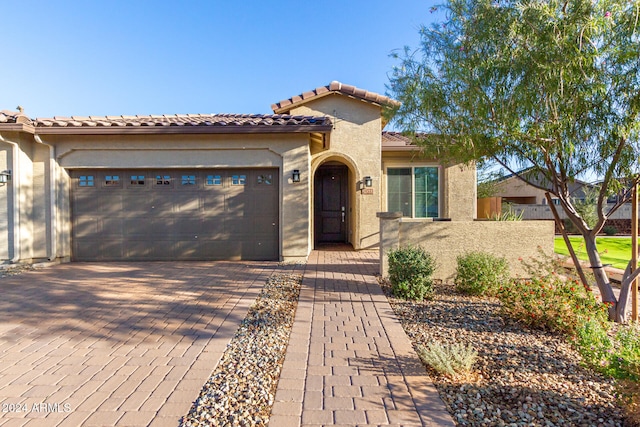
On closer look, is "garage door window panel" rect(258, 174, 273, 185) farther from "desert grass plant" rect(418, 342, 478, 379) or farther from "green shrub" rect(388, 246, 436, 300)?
"desert grass plant" rect(418, 342, 478, 379)

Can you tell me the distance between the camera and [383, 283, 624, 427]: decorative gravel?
8.31 feet

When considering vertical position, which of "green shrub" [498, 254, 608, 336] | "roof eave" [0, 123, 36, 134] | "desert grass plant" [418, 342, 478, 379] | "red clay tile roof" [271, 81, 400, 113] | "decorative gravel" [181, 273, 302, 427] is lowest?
"decorative gravel" [181, 273, 302, 427]

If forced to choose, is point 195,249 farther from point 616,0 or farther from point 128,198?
point 616,0

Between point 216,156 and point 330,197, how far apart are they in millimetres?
4870

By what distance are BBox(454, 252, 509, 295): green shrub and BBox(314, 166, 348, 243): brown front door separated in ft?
21.9

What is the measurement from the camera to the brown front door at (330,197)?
12.4m

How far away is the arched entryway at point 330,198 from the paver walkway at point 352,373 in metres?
7.02

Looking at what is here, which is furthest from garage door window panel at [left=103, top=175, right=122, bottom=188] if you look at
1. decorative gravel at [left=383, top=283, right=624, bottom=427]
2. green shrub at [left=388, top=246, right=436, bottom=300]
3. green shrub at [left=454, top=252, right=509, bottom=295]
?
green shrub at [left=454, top=252, right=509, bottom=295]

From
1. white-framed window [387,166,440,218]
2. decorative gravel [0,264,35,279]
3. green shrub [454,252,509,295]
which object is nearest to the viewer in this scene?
green shrub [454,252,509,295]

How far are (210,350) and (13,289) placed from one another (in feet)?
17.5

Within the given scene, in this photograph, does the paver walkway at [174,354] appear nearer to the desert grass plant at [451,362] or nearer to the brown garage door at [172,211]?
the desert grass plant at [451,362]

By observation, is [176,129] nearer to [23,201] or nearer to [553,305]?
[23,201]

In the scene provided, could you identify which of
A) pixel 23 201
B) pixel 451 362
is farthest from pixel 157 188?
pixel 451 362

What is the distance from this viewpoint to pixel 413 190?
1162 centimetres
